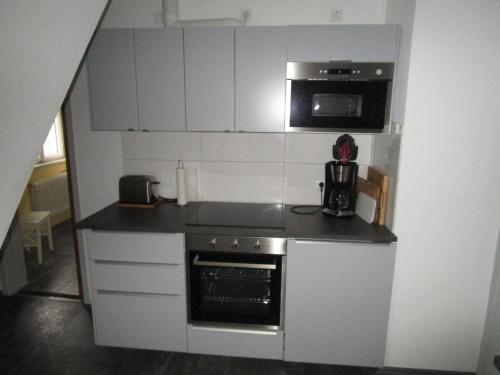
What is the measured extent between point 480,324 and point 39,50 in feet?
8.37

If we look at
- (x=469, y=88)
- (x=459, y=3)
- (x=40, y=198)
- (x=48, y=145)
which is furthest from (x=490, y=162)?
(x=48, y=145)

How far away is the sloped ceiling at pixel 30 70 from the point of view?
78cm

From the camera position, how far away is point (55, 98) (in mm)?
1027

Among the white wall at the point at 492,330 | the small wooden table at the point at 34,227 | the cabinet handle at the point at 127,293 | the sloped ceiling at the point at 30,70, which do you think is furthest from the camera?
the small wooden table at the point at 34,227

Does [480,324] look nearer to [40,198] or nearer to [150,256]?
[150,256]

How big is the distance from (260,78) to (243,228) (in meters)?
0.94

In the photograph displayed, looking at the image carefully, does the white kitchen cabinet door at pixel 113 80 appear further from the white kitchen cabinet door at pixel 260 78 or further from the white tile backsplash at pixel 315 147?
the white tile backsplash at pixel 315 147

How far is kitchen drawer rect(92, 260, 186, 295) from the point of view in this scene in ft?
6.61

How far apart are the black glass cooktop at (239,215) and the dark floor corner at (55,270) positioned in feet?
5.36

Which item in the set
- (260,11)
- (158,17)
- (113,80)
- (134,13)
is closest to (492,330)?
(260,11)

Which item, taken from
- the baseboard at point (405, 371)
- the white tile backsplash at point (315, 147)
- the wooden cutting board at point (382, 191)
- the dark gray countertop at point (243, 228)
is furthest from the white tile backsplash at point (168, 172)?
the baseboard at point (405, 371)

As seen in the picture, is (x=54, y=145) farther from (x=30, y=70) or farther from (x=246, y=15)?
(x=30, y=70)

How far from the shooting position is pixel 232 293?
2.08 m

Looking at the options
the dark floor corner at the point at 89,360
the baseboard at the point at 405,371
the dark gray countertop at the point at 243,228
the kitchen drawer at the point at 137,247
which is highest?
the dark gray countertop at the point at 243,228
